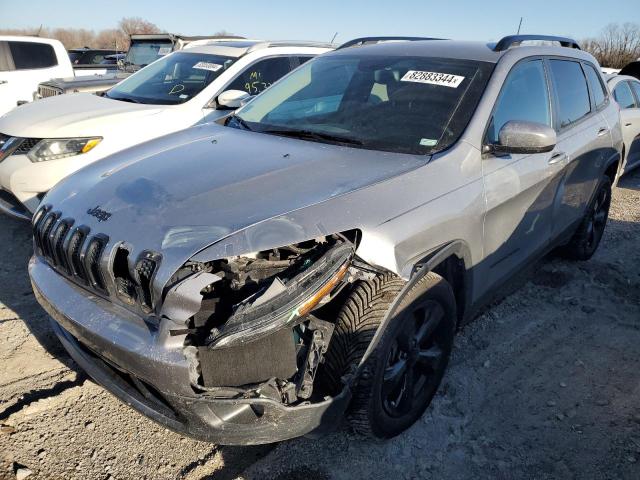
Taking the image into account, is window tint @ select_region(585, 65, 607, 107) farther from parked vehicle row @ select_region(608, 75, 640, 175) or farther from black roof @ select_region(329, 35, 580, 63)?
parked vehicle row @ select_region(608, 75, 640, 175)

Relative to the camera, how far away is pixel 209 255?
6.26ft

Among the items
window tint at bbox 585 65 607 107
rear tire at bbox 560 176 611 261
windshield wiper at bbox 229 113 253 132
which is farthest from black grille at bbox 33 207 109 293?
window tint at bbox 585 65 607 107

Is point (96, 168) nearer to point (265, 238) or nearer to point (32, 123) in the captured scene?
point (265, 238)

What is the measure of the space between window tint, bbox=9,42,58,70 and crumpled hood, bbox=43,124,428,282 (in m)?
7.58

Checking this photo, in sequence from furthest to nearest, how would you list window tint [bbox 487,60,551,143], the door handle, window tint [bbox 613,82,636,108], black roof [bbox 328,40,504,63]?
window tint [bbox 613,82,636,108]
the door handle
black roof [bbox 328,40,504,63]
window tint [bbox 487,60,551,143]

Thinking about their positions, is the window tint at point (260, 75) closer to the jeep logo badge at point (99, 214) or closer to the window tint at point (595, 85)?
the window tint at point (595, 85)

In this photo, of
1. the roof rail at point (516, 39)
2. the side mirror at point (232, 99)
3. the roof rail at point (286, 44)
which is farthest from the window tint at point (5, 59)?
the roof rail at point (516, 39)

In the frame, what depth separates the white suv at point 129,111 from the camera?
4406mm

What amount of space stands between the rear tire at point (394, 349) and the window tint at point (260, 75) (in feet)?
12.1

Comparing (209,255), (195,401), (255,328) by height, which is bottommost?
(195,401)

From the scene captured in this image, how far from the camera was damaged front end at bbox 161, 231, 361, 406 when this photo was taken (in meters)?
1.87

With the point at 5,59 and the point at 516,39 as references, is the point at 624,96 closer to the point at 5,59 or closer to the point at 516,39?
the point at 516,39

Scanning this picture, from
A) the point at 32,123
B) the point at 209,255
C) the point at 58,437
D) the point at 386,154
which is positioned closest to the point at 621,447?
the point at 386,154

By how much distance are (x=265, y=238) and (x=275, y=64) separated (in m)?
4.42
